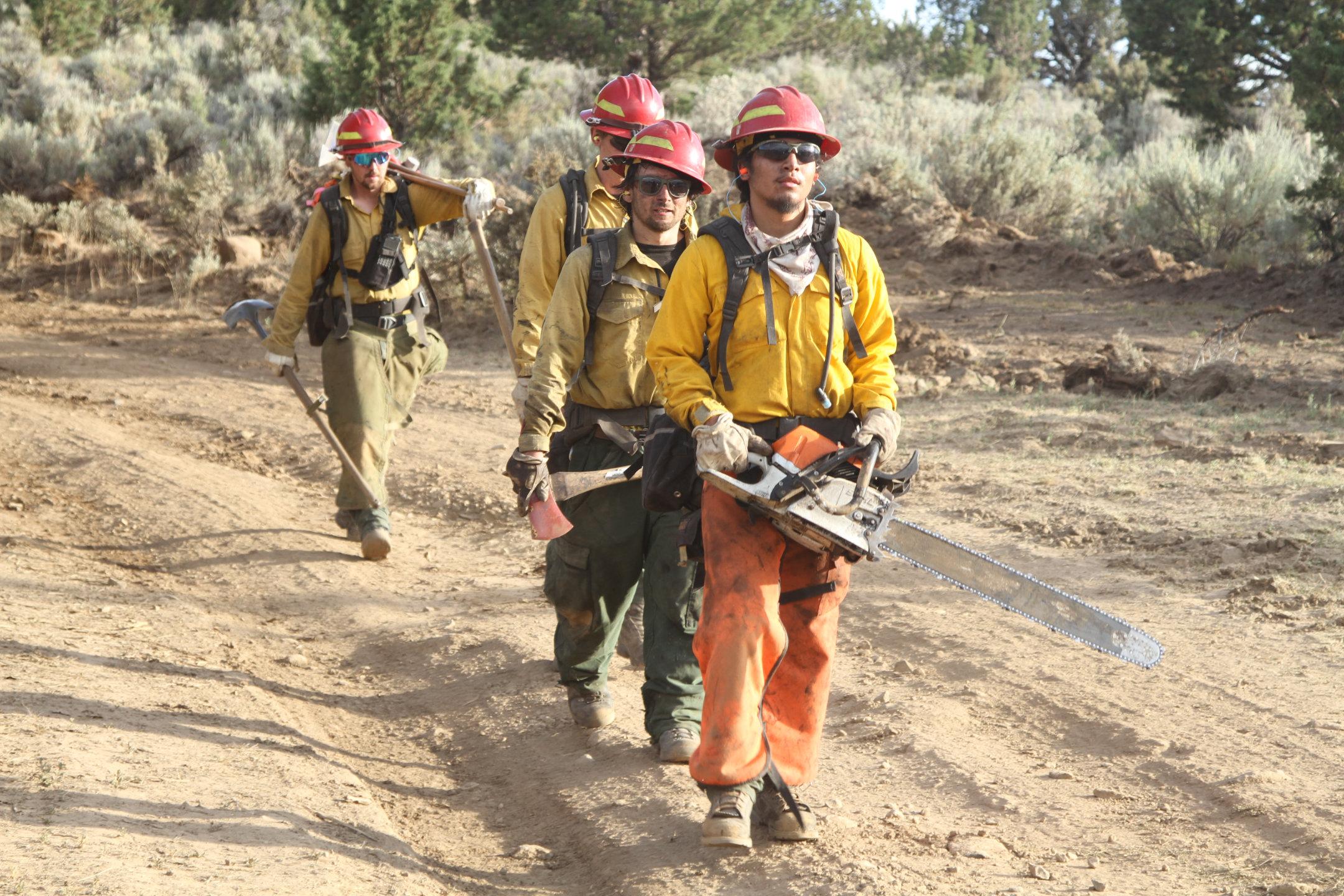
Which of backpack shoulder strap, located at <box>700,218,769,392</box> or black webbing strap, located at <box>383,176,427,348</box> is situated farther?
black webbing strap, located at <box>383,176,427,348</box>

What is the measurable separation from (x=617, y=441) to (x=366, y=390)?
3305mm

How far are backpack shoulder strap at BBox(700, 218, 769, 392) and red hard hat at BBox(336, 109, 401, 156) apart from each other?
393 centimetres

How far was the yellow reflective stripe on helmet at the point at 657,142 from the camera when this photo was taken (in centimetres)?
475

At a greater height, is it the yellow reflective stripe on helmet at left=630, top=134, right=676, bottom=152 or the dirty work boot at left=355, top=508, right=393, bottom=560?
the yellow reflective stripe on helmet at left=630, top=134, right=676, bottom=152

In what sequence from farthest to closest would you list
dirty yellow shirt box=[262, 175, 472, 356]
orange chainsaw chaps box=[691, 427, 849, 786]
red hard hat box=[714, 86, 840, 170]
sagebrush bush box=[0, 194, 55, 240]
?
sagebrush bush box=[0, 194, 55, 240] < dirty yellow shirt box=[262, 175, 472, 356] < red hard hat box=[714, 86, 840, 170] < orange chainsaw chaps box=[691, 427, 849, 786]

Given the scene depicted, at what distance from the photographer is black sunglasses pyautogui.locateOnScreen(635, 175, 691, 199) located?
4.85 meters

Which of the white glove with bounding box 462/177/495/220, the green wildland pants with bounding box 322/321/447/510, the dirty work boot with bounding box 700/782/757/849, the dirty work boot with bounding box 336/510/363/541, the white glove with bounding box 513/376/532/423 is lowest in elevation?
the dirty work boot with bounding box 336/510/363/541

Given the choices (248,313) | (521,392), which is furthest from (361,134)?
(521,392)

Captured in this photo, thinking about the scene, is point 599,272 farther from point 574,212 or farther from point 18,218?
point 18,218

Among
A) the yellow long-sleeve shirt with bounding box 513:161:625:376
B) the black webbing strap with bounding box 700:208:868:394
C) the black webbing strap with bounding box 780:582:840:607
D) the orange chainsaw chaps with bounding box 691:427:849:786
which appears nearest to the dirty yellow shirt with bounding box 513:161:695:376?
the yellow long-sleeve shirt with bounding box 513:161:625:376

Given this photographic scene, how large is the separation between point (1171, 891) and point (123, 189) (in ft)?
64.1

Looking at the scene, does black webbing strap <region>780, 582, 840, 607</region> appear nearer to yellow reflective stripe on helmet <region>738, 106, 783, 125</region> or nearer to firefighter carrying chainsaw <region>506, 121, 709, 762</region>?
firefighter carrying chainsaw <region>506, 121, 709, 762</region>

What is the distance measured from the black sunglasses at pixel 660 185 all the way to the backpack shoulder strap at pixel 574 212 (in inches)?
28.0

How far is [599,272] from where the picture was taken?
193 inches
